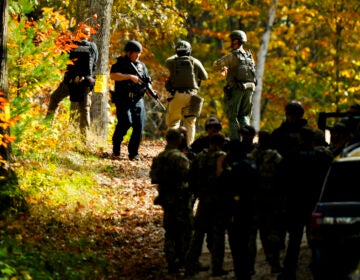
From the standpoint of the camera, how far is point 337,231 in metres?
8.33

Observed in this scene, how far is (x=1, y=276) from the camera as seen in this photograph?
926 cm

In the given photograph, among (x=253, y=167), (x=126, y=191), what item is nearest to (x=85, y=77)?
(x=126, y=191)

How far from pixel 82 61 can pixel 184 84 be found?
6.98ft

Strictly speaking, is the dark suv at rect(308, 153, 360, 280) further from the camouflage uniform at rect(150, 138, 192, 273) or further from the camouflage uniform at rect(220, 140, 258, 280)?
the camouflage uniform at rect(150, 138, 192, 273)

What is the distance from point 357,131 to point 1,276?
15.4 feet

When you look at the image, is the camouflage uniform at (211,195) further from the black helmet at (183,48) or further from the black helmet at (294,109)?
the black helmet at (183,48)

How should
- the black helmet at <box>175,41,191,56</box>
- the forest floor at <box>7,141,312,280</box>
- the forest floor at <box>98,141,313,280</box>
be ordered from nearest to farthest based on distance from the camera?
the forest floor at <box>98,141,313,280</box>
the forest floor at <box>7,141,312,280</box>
the black helmet at <box>175,41,191,56</box>

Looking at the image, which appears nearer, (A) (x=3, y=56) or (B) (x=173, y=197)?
(B) (x=173, y=197)

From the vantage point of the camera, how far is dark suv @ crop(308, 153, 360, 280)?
8242 mm

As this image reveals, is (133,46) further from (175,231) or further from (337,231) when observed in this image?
(337,231)

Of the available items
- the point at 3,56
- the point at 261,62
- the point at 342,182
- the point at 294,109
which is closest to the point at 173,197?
the point at 294,109

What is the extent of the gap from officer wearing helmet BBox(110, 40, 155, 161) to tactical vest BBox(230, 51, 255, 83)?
70.2 inches

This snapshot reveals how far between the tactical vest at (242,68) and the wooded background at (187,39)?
10.9 ft

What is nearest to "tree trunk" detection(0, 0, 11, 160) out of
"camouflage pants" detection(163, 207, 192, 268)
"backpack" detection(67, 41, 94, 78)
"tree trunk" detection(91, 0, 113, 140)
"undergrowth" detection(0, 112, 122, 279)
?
"undergrowth" detection(0, 112, 122, 279)
